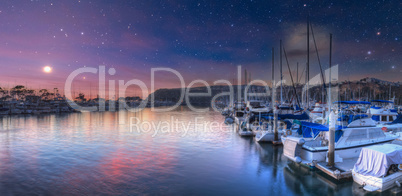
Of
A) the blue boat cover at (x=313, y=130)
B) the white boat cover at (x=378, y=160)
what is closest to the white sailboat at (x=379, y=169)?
the white boat cover at (x=378, y=160)

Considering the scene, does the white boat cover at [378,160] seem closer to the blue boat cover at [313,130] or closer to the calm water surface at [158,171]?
the calm water surface at [158,171]

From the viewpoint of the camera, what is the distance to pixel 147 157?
71.1 feet

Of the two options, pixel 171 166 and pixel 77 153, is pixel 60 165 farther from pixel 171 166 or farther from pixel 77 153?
pixel 171 166

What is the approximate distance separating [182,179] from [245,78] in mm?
60467

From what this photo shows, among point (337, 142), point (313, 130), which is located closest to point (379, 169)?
point (337, 142)

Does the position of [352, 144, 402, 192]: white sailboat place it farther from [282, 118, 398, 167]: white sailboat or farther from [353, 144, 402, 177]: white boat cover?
[282, 118, 398, 167]: white sailboat

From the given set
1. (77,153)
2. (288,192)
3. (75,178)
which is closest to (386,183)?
(288,192)

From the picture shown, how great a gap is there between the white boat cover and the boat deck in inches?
34.0

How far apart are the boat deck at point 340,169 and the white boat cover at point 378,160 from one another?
863 mm

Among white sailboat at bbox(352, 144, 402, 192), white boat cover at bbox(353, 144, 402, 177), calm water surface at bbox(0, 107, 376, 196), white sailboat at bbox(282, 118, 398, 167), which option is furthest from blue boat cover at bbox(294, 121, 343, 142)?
white sailboat at bbox(352, 144, 402, 192)

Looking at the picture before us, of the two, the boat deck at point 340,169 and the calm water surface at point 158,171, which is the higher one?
the boat deck at point 340,169

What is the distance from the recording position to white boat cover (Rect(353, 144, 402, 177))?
1230 cm

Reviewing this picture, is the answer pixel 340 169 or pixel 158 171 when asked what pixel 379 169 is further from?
pixel 158 171

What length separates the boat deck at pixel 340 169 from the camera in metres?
13.8
